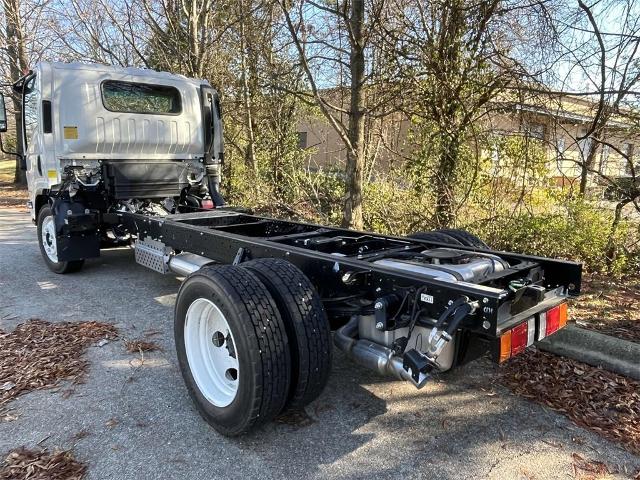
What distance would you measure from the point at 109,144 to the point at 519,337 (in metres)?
5.57

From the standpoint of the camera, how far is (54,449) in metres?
2.75

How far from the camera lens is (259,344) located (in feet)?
8.70

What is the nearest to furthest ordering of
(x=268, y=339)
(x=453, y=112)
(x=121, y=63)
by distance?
(x=268, y=339) → (x=453, y=112) → (x=121, y=63)

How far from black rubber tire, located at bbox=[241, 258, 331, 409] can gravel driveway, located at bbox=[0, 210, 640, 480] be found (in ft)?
1.04

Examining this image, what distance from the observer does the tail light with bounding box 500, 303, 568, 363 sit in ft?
8.19

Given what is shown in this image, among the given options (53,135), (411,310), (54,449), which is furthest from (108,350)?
(53,135)

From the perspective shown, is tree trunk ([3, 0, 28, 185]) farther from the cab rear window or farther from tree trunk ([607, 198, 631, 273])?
tree trunk ([607, 198, 631, 273])

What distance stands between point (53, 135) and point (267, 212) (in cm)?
572

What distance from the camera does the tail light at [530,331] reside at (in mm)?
2496

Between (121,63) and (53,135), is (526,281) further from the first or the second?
(121,63)

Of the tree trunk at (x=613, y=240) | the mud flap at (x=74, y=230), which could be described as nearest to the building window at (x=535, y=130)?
the tree trunk at (x=613, y=240)

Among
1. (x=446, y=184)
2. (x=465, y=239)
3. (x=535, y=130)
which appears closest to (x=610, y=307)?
(x=465, y=239)

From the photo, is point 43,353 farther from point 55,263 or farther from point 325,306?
point 55,263

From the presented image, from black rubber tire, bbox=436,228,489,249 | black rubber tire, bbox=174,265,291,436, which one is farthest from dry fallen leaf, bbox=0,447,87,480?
black rubber tire, bbox=436,228,489,249
